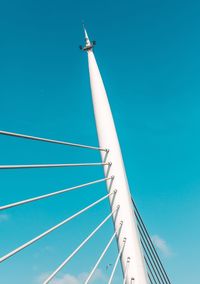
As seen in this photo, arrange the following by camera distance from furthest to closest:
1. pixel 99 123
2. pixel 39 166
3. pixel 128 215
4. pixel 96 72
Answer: pixel 96 72 → pixel 99 123 → pixel 128 215 → pixel 39 166

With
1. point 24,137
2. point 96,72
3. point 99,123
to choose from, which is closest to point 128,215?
point 99,123

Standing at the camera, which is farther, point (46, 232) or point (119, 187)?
point (119, 187)

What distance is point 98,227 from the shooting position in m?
6.23

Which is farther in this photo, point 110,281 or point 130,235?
point 130,235

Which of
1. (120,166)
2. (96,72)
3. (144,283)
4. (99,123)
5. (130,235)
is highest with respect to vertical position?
(96,72)

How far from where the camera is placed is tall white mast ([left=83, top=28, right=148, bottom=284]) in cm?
616

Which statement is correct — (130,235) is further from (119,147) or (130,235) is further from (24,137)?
(24,137)

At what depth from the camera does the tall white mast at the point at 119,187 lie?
6.16 metres

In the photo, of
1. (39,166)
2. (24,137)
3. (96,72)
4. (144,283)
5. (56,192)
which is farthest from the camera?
(96,72)

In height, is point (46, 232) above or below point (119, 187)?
below

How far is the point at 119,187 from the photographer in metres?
6.96

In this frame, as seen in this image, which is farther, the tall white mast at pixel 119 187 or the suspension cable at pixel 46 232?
the tall white mast at pixel 119 187

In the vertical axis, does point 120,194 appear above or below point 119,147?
below

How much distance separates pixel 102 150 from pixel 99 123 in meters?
0.70
